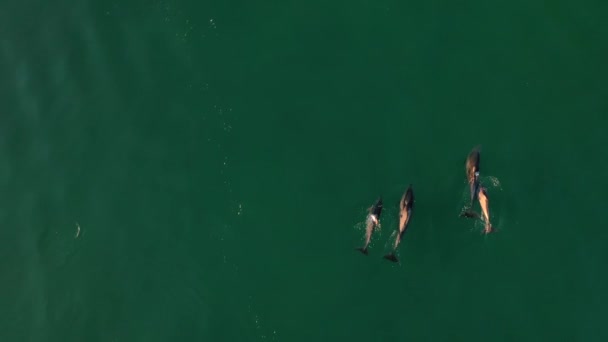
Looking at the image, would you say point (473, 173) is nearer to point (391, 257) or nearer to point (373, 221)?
point (373, 221)

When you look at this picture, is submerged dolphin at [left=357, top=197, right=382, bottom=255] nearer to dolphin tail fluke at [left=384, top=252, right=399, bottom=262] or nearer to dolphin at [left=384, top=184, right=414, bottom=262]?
dolphin at [left=384, top=184, right=414, bottom=262]

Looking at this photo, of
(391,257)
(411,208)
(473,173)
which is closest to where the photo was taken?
(391,257)

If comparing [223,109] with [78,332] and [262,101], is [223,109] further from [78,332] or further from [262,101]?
[78,332]

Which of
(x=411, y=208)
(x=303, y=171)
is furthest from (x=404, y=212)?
(x=303, y=171)

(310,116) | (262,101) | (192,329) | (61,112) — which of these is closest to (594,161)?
(310,116)

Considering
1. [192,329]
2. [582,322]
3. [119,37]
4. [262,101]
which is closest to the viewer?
[582,322]

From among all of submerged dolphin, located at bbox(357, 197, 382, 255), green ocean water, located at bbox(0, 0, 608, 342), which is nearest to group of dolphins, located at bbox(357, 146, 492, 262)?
submerged dolphin, located at bbox(357, 197, 382, 255)

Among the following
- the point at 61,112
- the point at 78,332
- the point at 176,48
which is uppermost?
the point at 176,48
